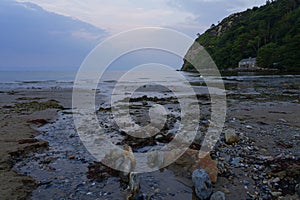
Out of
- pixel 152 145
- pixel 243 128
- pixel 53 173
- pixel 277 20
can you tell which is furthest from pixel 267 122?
pixel 277 20

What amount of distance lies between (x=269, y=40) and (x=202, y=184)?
10487cm

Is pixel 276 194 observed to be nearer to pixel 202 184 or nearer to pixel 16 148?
pixel 202 184

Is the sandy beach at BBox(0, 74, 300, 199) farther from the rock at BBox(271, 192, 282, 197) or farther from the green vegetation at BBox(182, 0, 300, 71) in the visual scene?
the green vegetation at BBox(182, 0, 300, 71)

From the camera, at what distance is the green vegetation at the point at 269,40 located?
66438mm

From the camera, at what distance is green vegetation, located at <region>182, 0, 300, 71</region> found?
66.4 metres

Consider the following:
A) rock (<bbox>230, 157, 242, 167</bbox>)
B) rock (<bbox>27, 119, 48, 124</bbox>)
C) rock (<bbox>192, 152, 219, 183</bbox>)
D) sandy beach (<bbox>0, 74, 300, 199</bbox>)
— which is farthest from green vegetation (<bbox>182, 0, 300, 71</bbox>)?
rock (<bbox>192, 152, 219, 183</bbox>)

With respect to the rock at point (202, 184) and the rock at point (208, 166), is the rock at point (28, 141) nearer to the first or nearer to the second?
the rock at point (208, 166)

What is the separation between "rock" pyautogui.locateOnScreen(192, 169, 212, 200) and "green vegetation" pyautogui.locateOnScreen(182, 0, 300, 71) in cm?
7251

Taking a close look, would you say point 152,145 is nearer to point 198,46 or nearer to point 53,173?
point 53,173

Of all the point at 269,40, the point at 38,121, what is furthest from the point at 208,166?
the point at 269,40

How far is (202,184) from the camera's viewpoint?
3938 millimetres

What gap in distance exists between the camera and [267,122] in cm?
898

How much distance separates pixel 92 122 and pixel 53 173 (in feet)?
16.2

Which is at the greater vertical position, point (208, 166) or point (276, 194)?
point (208, 166)
